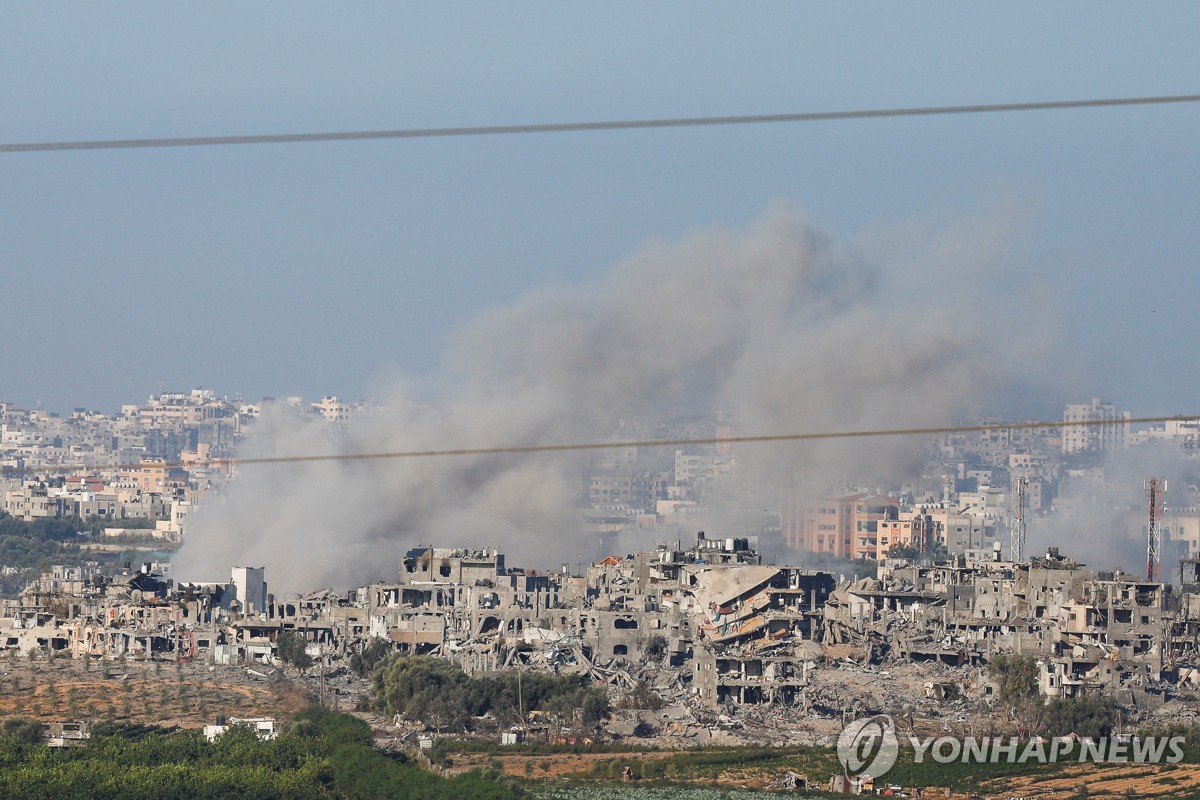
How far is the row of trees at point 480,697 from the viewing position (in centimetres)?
2284

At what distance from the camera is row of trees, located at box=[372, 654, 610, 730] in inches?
899

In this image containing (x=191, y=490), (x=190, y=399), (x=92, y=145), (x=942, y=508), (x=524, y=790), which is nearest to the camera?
(x=92, y=145)

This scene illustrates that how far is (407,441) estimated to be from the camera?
43.9 m

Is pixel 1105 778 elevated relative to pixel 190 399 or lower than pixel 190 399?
lower

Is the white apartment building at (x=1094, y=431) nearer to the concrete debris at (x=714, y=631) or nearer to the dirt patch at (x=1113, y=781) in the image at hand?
the concrete debris at (x=714, y=631)

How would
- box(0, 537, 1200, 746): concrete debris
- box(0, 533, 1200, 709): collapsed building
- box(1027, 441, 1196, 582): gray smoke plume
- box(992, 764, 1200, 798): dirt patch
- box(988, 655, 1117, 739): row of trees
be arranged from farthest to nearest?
box(1027, 441, 1196, 582): gray smoke plume < box(0, 533, 1200, 709): collapsed building < box(0, 537, 1200, 746): concrete debris < box(988, 655, 1117, 739): row of trees < box(992, 764, 1200, 798): dirt patch

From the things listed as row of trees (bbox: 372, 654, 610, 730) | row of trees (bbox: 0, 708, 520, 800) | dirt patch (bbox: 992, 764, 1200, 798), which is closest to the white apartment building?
row of trees (bbox: 372, 654, 610, 730)

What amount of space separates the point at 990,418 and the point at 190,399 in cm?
4633

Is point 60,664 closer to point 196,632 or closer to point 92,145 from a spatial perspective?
point 196,632

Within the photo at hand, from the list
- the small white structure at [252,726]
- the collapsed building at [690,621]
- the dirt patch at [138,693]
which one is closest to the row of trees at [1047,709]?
Answer: the collapsed building at [690,621]

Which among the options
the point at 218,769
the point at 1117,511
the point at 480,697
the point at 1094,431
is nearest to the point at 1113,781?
the point at 480,697

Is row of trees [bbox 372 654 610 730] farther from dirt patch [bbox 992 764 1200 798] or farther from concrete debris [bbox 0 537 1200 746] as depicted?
dirt patch [bbox 992 764 1200 798]

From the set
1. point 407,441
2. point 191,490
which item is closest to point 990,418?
point 407,441

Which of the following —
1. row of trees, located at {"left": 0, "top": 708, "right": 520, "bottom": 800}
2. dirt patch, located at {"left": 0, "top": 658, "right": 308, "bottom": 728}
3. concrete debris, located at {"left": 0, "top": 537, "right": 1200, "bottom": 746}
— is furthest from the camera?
concrete debris, located at {"left": 0, "top": 537, "right": 1200, "bottom": 746}
